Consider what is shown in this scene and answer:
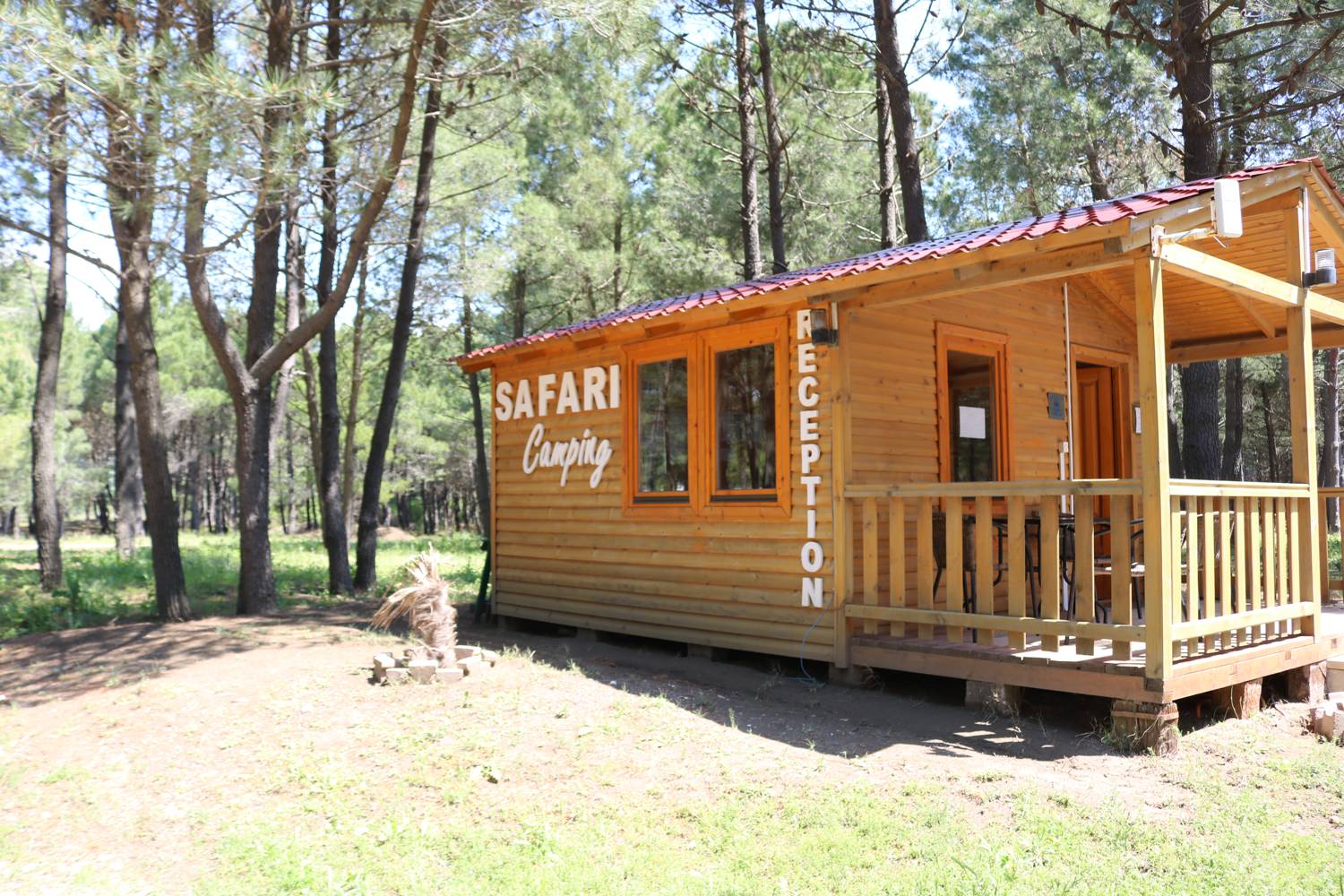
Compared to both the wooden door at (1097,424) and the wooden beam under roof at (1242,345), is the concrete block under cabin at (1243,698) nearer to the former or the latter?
the wooden door at (1097,424)

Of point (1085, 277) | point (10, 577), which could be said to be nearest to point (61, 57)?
point (1085, 277)

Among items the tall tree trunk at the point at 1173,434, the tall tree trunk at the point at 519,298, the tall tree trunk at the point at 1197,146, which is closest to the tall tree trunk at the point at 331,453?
the tall tree trunk at the point at 519,298

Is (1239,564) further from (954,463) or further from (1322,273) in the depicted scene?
(954,463)

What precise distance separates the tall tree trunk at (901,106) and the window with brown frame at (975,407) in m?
4.52

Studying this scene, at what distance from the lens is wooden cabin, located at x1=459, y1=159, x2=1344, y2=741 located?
571 cm

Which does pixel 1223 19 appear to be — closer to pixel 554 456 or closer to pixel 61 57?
pixel 554 456

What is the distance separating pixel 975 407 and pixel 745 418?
200 centimetres

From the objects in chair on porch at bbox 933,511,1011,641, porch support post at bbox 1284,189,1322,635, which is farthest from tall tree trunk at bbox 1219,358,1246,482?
chair on porch at bbox 933,511,1011,641

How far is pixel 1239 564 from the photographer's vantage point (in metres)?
6.19

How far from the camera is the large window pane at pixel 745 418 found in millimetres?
7586

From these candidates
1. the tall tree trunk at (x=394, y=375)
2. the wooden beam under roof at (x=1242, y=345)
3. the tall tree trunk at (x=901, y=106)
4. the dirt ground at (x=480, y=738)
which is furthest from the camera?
the tall tree trunk at (x=394, y=375)

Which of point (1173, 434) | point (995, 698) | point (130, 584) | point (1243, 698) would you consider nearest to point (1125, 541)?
point (995, 698)

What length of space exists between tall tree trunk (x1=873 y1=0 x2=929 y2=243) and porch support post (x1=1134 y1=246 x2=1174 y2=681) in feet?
23.9

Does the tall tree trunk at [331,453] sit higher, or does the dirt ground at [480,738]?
the tall tree trunk at [331,453]
